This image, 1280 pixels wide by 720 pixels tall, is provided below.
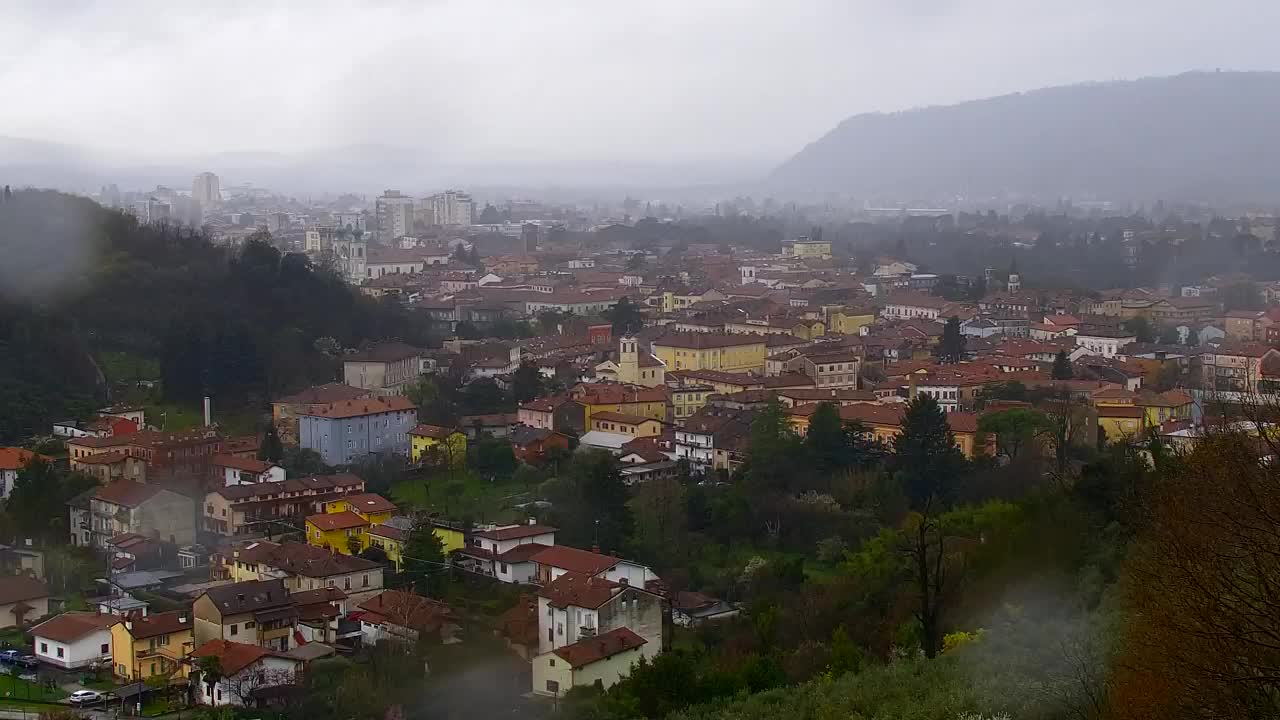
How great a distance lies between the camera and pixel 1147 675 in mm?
3521

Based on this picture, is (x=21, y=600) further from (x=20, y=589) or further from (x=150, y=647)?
(x=150, y=647)

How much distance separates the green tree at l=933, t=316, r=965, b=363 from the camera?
1902 centimetres

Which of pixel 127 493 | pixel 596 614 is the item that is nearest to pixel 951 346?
pixel 127 493

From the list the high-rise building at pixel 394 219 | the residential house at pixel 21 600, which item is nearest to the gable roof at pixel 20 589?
the residential house at pixel 21 600

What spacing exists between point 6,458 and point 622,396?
574cm

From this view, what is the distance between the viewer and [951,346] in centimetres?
1909

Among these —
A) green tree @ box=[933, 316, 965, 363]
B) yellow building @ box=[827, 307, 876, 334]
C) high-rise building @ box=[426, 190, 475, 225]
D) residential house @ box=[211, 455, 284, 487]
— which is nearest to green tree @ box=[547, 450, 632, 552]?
residential house @ box=[211, 455, 284, 487]

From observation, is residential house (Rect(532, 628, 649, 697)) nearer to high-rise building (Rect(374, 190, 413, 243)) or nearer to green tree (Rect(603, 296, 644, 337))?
green tree (Rect(603, 296, 644, 337))

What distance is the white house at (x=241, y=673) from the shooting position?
805 cm

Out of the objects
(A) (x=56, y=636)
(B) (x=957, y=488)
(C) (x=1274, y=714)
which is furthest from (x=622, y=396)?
(C) (x=1274, y=714)

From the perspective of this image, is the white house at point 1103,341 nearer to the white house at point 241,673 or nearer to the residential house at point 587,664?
the residential house at point 587,664

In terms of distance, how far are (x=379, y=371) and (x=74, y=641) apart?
8.72 m

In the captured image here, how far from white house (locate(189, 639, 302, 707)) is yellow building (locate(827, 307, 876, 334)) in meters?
14.7

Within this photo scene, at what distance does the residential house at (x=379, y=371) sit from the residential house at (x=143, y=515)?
17.4ft
